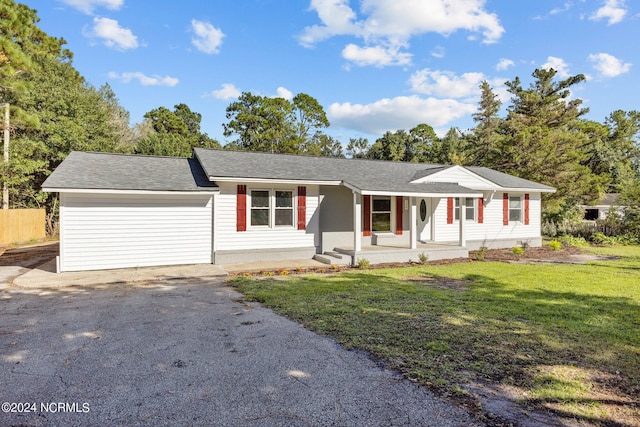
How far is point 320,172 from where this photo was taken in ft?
41.1

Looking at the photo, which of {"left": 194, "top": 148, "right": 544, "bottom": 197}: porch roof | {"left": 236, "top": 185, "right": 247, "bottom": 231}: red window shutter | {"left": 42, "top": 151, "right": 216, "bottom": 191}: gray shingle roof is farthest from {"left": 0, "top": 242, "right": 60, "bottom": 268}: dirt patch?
{"left": 236, "top": 185, "right": 247, "bottom": 231}: red window shutter

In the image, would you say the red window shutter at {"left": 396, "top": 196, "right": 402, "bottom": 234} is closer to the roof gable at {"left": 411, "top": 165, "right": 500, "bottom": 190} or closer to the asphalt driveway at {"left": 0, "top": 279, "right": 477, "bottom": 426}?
the roof gable at {"left": 411, "top": 165, "right": 500, "bottom": 190}

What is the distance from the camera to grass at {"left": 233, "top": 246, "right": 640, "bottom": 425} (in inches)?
129

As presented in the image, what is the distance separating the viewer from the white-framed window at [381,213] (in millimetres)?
13125

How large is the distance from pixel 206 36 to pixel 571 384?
16.8m

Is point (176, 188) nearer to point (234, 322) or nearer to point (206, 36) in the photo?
point (234, 322)

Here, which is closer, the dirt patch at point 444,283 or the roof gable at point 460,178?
the dirt patch at point 444,283

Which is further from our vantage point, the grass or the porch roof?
the porch roof

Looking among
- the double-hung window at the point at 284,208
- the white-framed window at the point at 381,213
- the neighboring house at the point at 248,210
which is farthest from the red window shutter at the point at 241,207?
the white-framed window at the point at 381,213

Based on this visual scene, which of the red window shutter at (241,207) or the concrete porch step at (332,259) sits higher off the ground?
the red window shutter at (241,207)

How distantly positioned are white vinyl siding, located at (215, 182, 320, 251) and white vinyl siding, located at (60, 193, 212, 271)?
0.41 metres

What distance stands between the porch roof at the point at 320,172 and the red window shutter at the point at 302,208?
528 mm

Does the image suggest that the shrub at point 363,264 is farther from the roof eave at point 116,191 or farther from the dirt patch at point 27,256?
the dirt patch at point 27,256

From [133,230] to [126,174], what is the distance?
1.79m
